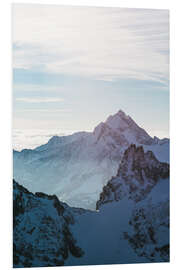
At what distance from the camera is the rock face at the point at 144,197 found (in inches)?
352

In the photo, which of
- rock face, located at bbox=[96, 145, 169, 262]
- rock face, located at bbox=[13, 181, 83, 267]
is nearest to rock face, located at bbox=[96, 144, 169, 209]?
rock face, located at bbox=[96, 145, 169, 262]

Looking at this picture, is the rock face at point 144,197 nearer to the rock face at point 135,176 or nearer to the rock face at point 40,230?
the rock face at point 135,176

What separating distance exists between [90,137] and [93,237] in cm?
145

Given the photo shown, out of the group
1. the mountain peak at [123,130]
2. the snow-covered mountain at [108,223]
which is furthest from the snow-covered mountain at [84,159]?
the snow-covered mountain at [108,223]

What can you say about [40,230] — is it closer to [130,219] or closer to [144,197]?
[130,219]

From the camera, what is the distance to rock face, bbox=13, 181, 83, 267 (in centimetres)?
846

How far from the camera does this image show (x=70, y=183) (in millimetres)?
8930

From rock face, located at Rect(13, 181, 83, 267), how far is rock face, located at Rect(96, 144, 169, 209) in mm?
623

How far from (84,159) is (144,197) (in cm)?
107

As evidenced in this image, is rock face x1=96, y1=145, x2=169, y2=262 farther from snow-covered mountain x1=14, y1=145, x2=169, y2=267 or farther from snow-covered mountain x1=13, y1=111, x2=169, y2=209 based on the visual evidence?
snow-covered mountain x1=13, y1=111, x2=169, y2=209

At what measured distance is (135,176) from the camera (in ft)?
29.8

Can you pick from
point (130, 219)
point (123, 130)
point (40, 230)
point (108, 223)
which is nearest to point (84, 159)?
point (123, 130)
